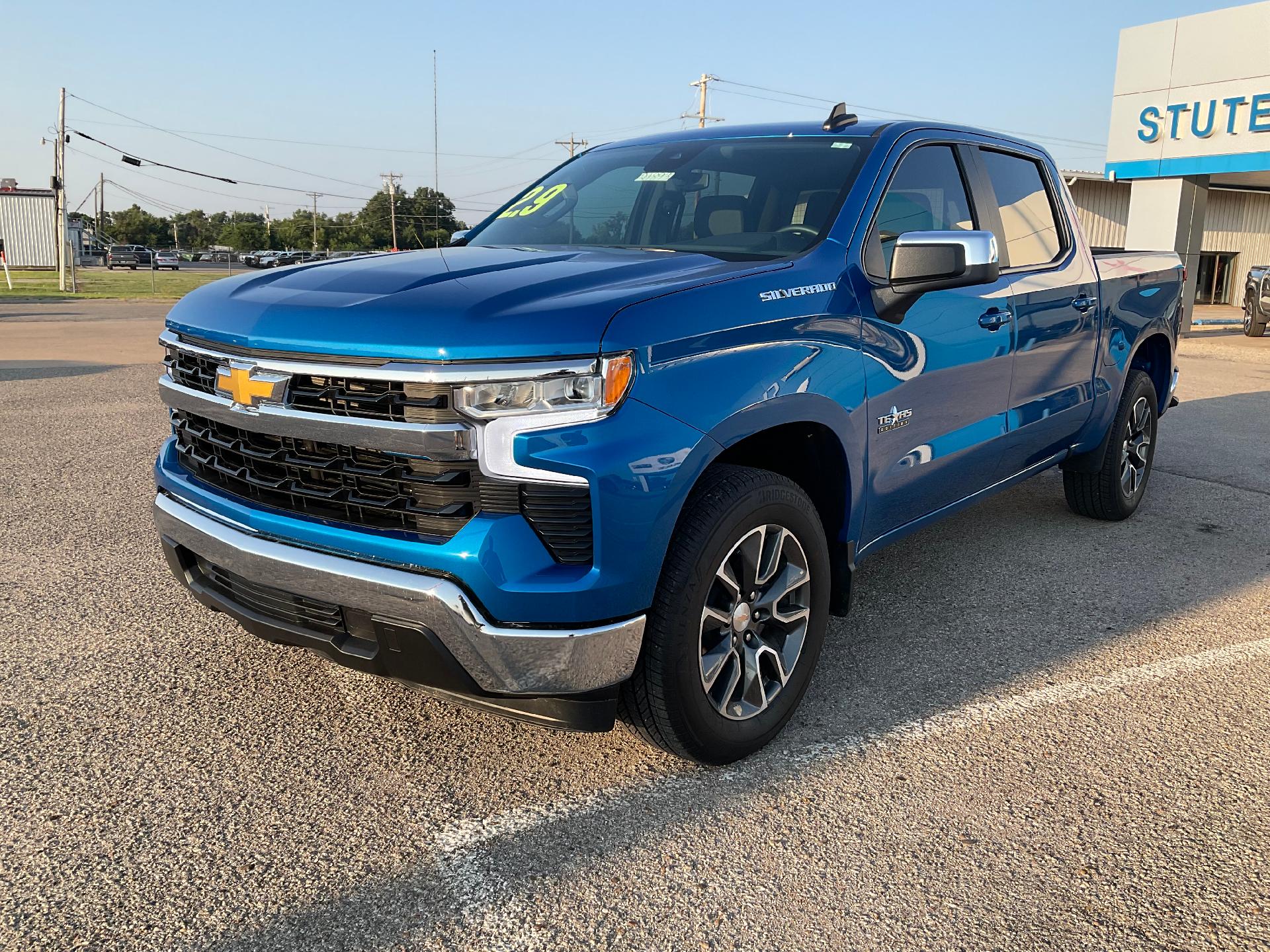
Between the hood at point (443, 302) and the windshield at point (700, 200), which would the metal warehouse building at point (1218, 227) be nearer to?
the windshield at point (700, 200)

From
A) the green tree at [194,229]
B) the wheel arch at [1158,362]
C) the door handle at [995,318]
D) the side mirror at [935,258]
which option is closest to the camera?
the side mirror at [935,258]

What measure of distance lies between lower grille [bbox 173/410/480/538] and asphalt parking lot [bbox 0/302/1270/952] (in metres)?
0.80

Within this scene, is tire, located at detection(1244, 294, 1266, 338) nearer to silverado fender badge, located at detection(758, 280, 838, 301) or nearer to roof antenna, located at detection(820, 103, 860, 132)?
roof antenna, located at detection(820, 103, 860, 132)

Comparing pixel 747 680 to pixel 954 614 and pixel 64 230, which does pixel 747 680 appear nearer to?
pixel 954 614

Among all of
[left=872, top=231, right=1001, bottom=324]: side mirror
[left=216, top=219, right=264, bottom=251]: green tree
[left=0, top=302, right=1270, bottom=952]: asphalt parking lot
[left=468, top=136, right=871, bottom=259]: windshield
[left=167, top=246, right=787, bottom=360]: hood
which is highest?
[left=216, top=219, right=264, bottom=251]: green tree

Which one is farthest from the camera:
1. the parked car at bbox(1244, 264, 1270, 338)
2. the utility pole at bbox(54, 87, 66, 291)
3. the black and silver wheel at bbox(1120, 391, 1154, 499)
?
the utility pole at bbox(54, 87, 66, 291)

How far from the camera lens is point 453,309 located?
2490 mm

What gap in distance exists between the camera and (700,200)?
3822mm

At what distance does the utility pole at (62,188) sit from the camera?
1564 inches

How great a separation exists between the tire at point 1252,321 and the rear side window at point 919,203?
1756 centimetres

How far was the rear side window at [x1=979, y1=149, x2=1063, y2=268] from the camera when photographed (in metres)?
4.30

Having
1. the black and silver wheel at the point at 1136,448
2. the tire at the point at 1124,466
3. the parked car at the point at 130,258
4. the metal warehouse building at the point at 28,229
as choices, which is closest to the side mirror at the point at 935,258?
the tire at the point at 1124,466

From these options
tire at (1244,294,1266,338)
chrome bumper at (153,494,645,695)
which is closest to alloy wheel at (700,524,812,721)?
chrome bumper at (153,494,645,695)

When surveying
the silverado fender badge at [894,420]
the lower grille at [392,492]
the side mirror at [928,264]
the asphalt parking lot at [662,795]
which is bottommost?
→ the asphalt parking lot at [662,795]
